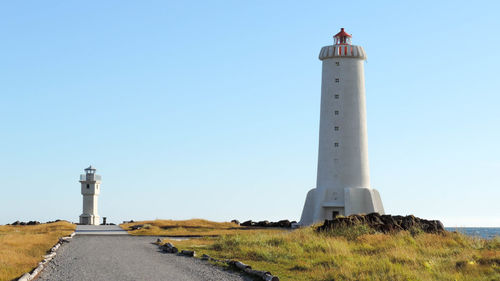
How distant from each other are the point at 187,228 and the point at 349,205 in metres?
12.6

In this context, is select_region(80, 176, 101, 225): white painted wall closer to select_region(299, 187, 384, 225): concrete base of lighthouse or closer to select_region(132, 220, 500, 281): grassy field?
select_region(299, 187, 384, 225): concrete base of lighthouse

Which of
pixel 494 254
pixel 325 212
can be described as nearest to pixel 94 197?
pixel 325 212

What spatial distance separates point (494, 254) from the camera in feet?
63.2

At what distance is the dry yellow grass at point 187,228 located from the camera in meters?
39.0

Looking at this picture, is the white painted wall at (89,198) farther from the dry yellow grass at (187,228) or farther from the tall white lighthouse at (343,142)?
the tall white lighthouse at (343,142)

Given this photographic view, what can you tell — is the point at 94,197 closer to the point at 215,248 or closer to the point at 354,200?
the point at 354,200

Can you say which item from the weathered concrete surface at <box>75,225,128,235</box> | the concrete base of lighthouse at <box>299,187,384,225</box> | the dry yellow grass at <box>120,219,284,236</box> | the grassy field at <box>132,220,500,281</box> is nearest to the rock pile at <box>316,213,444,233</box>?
the grassy field at <box>132,220,500,281</box>

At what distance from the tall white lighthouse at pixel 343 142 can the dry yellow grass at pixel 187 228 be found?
619cm

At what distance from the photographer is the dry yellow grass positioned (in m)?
39.0

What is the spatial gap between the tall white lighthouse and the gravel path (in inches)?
1033

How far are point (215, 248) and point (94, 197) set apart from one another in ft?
133

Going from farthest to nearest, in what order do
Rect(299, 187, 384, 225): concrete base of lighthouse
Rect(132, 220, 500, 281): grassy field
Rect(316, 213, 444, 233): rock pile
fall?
Rect(299, 187, 384, 225): concrete base of lighthouse, Rect(316, 213, 444, 233): rock pile, Rect(132, 220, 500, 281): grassy field

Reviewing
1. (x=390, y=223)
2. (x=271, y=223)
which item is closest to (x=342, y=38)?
(x=271, y=223)

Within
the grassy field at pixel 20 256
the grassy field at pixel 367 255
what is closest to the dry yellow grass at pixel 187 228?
the grassy field at pixel 20 256
